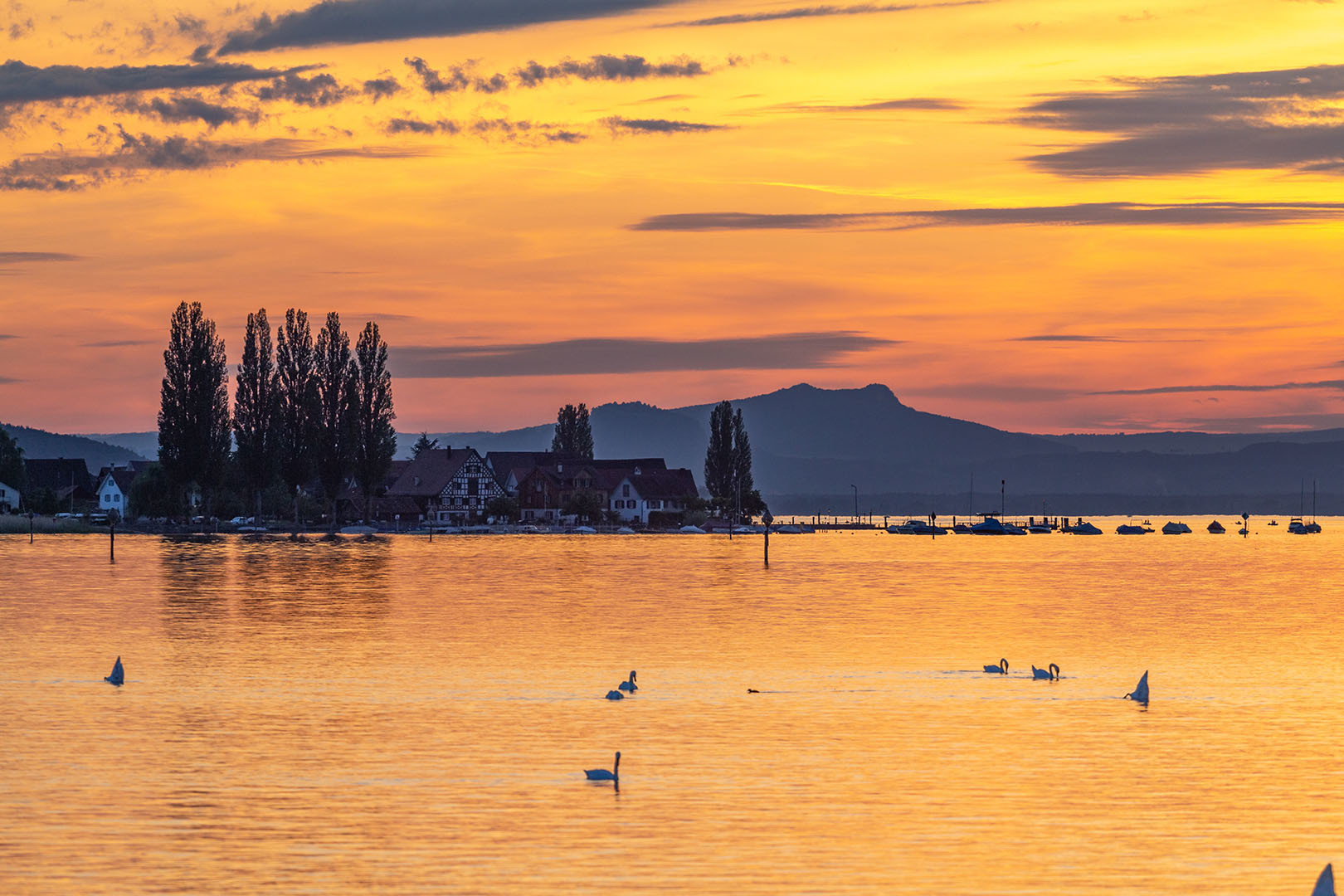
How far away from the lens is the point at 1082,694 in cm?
4462

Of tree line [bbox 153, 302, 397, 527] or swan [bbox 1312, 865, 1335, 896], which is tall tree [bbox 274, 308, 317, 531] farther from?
swan [bbox 1312, 865, 1335, 896]

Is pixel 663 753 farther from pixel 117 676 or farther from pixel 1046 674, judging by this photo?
pixel 117 676

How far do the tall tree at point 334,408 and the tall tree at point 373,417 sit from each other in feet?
4.13

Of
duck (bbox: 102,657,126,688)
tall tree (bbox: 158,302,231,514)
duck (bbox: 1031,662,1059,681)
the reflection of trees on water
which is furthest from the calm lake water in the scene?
tall tree (bbox: 158,302,231,514)

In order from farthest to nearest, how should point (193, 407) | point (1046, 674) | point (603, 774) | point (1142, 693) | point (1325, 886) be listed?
point (193, 407) < point (1046, 674) < point (1142, 693) < point (603, 774) < point (1325, 886)

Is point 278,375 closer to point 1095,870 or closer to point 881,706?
point 881,706

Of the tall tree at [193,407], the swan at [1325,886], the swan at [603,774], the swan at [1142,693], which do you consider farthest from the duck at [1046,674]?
the tall tree at [193,407]

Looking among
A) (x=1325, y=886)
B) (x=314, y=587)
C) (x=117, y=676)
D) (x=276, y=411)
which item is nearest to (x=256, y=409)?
(x=276, y=411)

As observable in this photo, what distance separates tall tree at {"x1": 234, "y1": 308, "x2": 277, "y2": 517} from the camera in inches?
6358

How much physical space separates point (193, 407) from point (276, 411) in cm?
989

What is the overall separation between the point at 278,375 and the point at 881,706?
438 ft

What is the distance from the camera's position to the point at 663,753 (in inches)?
1296

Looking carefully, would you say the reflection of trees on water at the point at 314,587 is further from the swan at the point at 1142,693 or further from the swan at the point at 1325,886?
the swan at the point at 1325,886

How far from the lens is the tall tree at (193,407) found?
506ft
